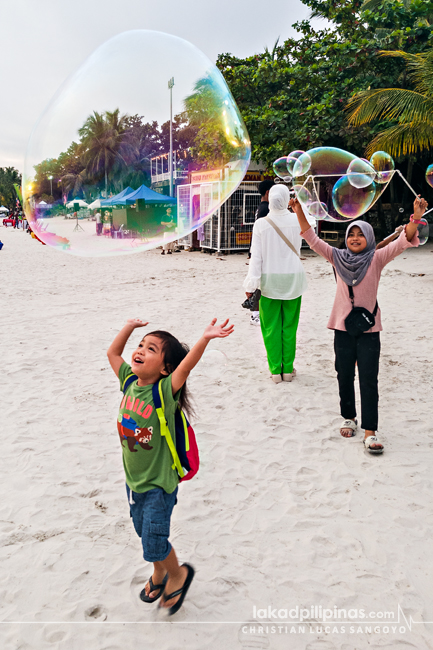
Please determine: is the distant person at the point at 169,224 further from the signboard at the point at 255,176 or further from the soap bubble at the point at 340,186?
the signboard at the point at 255,176

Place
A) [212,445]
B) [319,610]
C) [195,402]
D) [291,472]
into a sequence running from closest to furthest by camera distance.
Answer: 1. [319,610]
2. [291,472]
3. [212,445]
4. [195,402]

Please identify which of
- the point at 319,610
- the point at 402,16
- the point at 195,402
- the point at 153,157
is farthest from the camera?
the point at 402,16

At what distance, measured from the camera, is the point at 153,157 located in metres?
3.02

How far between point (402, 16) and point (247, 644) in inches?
661

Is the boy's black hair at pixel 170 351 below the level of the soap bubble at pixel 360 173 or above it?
below

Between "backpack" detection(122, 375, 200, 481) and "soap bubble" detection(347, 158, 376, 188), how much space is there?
3044mm

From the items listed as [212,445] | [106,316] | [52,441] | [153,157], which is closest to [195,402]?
[212,445]

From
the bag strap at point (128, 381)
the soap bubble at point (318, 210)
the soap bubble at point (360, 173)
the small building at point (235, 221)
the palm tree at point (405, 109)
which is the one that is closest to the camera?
the bag strap at point (128, 381)

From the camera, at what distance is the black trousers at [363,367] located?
3605mm

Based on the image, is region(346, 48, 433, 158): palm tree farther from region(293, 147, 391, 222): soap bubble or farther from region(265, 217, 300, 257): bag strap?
region(265, 217, 300, 257): bag strap

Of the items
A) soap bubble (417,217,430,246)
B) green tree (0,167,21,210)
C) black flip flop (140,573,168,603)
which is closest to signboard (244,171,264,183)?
soap bubble (417,217,430,246)

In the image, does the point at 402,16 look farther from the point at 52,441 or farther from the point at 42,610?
the point at 42,610

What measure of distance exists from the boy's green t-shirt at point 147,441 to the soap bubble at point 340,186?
9.31 feet

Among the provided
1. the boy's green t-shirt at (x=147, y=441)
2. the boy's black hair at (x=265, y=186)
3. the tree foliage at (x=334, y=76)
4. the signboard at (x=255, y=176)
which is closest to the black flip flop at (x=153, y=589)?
the boy's green t-shirt at (x=147, y=441)
